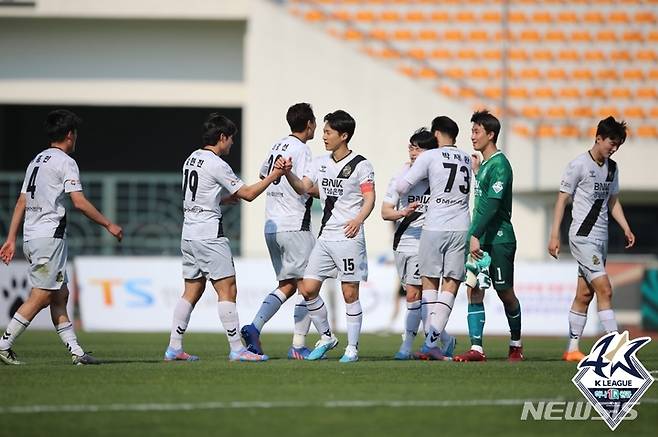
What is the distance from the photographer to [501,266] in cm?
1148

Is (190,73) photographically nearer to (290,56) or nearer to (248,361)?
(290,56)

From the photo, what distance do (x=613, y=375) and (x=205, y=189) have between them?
14.2ft

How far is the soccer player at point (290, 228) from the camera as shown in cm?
1168

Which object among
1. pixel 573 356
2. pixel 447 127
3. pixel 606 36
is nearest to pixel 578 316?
pixel 573 356

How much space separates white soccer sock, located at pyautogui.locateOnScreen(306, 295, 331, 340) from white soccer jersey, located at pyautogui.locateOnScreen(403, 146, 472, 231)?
4.27 feet

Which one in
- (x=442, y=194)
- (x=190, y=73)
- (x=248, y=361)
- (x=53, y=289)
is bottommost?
(x=248, y=361)

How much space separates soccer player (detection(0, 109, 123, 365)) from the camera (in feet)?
34.7

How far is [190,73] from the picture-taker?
26266mm

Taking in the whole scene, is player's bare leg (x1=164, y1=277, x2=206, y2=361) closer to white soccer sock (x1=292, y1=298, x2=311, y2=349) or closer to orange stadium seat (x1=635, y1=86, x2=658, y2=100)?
white soccer sock (x1=292, y1=298, x2=311, y2=349)

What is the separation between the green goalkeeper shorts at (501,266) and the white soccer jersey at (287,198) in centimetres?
190

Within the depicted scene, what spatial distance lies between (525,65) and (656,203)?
452cm

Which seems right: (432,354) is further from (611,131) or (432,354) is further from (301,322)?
(611,131)

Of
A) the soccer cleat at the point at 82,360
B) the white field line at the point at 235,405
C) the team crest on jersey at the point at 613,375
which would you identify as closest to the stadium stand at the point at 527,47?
the soccer cleat at the point at 82,360

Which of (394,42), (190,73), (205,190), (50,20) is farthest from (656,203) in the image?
(205,190)
